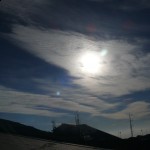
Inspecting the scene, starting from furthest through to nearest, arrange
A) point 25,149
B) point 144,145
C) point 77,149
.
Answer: point 144,145
point 77,149
point 25,149

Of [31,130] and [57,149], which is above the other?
[31,130]

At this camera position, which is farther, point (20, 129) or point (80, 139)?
point (80, 139)

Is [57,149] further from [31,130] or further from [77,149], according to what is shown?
[31,130]

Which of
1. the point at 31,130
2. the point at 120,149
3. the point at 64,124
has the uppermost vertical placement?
the point at 64,124

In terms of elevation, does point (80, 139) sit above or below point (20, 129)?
below

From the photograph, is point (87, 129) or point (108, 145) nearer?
point (108, 145)

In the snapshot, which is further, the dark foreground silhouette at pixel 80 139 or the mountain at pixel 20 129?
the mountain at pixel 20 129

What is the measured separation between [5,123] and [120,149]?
13.0 metres

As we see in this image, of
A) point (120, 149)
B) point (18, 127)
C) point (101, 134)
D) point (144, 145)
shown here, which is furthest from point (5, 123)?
point (101, 134)

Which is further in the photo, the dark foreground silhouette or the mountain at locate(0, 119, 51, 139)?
the mountain at locate(0, 119, 51, 139)

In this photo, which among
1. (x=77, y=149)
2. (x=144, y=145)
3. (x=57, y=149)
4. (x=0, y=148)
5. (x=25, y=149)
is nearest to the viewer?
(x=0, y=148)

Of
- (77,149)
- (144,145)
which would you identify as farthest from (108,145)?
(77,149)

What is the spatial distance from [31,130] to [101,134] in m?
58.8

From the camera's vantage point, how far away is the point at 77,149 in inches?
619
